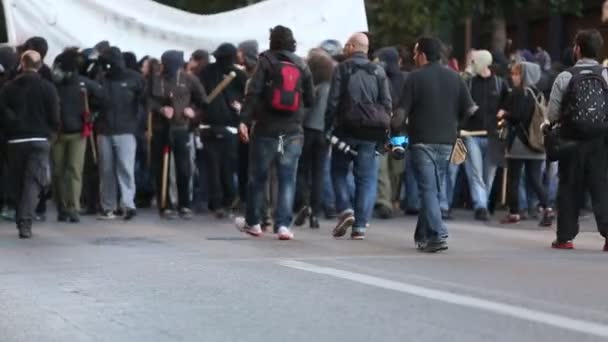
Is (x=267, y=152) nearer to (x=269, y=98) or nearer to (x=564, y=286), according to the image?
(x=269, y=98)

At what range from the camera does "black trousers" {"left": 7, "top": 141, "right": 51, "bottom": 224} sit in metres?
15.4

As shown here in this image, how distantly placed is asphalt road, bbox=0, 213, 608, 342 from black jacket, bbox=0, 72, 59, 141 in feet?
3.32

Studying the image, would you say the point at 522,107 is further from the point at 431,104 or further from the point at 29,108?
the point at 29,108

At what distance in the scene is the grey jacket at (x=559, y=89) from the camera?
13422 millimetres

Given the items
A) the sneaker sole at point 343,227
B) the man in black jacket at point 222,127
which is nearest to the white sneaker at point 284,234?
the sneaker sole at point 343,227

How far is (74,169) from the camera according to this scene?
58.7 ft

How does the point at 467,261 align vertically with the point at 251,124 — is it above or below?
below

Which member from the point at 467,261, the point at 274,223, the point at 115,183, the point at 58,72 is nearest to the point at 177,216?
the point at 115,183

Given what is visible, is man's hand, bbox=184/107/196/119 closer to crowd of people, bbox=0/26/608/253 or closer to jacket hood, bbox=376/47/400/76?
crowd of people, bbox=0/26/608/253

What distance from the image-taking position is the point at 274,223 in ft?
48.6

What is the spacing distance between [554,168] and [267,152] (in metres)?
5.72

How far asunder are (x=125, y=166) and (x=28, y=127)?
261 centimetres

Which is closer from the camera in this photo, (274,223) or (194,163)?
(274,223)

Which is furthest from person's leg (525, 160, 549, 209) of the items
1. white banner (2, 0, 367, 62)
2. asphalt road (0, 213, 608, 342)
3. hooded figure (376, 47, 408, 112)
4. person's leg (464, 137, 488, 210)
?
white banner (2, 0, 367, 62)
